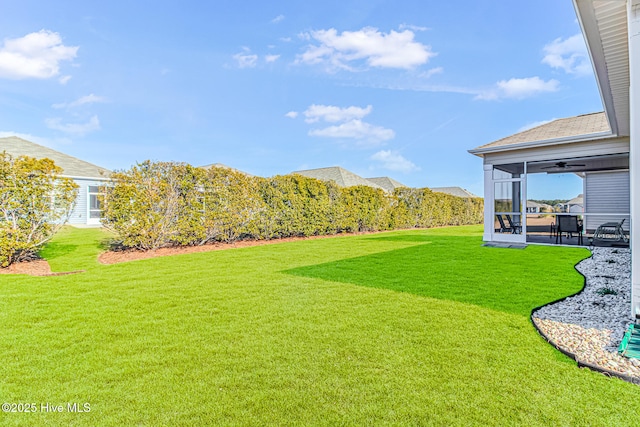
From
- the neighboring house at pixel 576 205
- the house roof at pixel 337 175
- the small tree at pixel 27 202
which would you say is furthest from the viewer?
the house roof at pixel 337 175

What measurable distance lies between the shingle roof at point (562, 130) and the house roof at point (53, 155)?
70.2 feet

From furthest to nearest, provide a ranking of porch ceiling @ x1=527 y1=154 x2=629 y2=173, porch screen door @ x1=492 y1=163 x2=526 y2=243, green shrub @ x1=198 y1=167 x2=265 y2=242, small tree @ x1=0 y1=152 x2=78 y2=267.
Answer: porch ceiling @ x1=527 y1=154 x2=629 y2=173
porch screen door @ x1=492 y1=163 x2=526 y2=243
green shrub @ x1=198 y1=167 x2=265 y2=242
small tree @ x1=0 y1=152 x2=78 y2=267

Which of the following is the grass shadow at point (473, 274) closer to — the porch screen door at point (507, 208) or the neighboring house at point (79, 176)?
the porch screen door at point (507, 208)

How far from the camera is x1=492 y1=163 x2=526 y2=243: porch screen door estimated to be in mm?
11406

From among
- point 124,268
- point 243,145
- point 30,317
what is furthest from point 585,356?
point 243,145

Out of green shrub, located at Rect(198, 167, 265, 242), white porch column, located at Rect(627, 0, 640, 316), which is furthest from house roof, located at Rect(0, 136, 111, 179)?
white porch column, located at Rect(627, 0, 640, 316)

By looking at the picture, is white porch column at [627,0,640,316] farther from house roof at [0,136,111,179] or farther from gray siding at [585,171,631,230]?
house roof at [0,136,111,179]

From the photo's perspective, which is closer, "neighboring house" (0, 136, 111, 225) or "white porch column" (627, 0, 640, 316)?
"white porch column" (627, 0, 640, 316)

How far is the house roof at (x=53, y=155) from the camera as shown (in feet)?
66.1

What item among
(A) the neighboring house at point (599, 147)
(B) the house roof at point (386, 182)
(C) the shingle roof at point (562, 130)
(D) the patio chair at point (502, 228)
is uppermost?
(B) the house roof at point (386, 182)

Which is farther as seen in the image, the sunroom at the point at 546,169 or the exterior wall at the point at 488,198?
the exterior wall at the point at 488,198

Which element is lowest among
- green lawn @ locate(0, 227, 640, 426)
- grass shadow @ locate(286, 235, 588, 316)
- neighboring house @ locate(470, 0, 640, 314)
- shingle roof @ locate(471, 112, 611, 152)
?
green lawn @ locate(0, 227, 640, 426)

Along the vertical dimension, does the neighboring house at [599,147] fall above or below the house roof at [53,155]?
below

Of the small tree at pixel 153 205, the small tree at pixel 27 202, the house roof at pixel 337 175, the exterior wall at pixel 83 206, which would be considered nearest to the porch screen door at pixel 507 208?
the small tree at pixel 153 205
